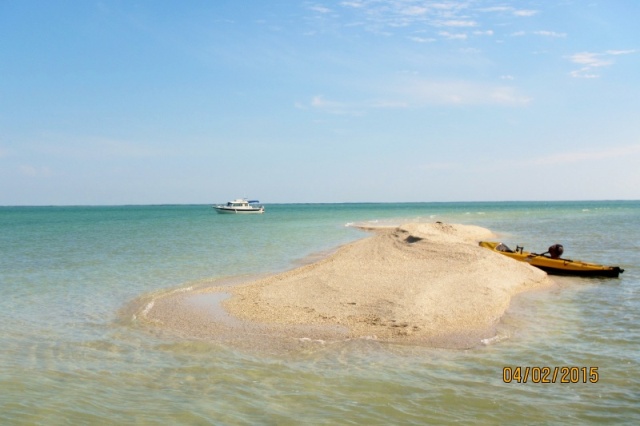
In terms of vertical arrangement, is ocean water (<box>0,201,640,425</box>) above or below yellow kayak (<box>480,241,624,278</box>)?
below

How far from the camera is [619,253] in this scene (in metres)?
30.0

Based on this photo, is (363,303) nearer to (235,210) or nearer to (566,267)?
(566,267)

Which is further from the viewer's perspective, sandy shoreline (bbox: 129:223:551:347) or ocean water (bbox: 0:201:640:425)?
sandy shoreline (bbox: 129:223:551:347)

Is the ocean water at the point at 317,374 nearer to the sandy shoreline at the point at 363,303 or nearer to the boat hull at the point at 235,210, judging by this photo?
the sandy shoreline at the point at 363,303

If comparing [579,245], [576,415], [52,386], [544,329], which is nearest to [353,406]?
[576,415]

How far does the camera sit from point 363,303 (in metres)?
14.7
